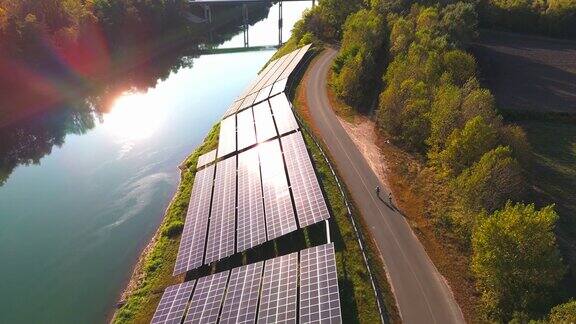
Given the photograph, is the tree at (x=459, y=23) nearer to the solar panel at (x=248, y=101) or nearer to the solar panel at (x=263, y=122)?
the solar panel at (x=263, y=122)

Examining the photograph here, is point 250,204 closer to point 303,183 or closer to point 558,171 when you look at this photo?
point 303,183

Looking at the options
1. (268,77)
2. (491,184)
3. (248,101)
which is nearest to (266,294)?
(491,184)

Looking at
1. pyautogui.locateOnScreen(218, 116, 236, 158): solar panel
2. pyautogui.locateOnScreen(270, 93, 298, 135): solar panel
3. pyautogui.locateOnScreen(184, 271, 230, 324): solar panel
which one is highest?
pyautogui.locateOnScreen(270, 93, 298, 135): solar panel

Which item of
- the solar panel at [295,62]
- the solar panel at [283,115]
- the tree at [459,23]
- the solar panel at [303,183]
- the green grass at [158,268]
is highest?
the tree at [459,23]

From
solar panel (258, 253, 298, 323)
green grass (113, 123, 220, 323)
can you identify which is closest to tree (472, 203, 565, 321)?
solar panel (258, 253, 298, 323)

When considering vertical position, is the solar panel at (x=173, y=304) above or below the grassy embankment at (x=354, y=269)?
below

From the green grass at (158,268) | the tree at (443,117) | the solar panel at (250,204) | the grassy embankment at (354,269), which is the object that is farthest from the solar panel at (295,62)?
the grassy embankment at (354,269)

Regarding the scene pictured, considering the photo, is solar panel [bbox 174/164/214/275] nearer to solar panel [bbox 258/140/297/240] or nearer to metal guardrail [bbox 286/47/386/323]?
solar panel [bbox 258/140/297/240]
